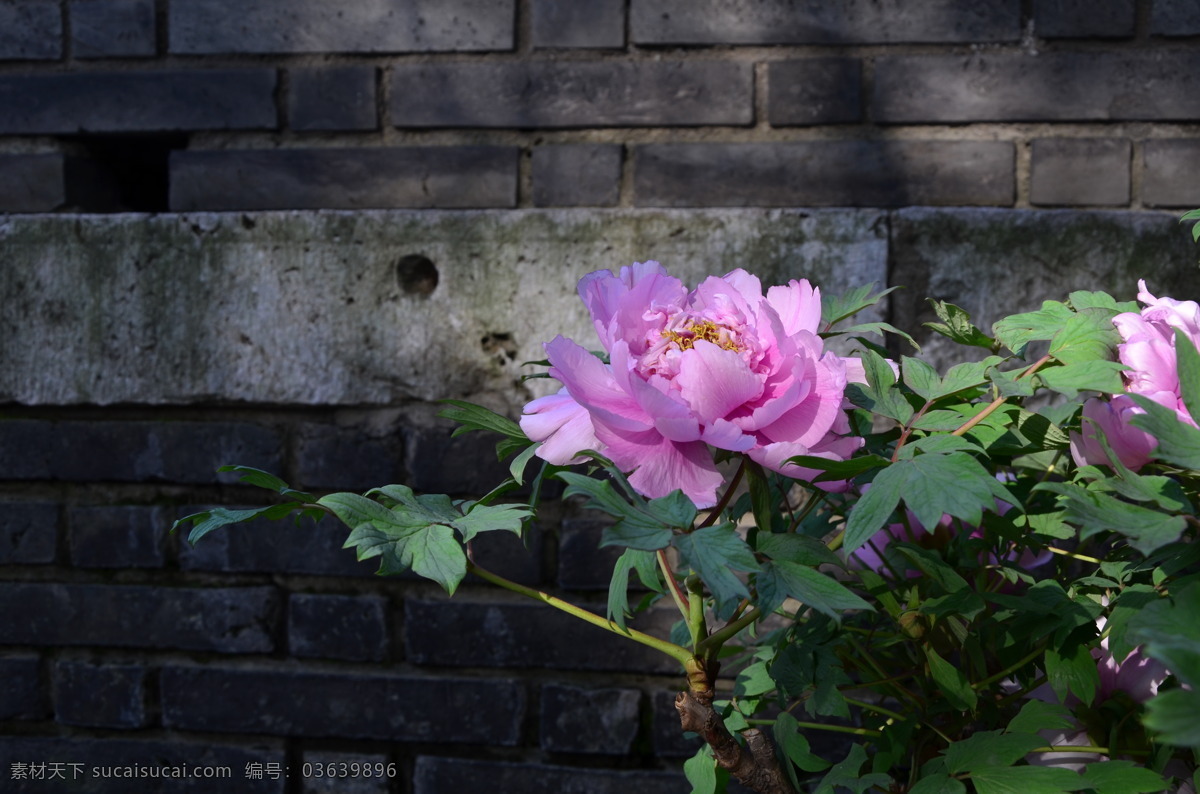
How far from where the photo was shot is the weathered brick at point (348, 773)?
53.8 inches

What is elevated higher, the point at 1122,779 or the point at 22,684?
the point at 1122,779

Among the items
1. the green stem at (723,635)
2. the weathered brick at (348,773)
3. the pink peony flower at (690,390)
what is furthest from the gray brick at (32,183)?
the green stem at (723,635)

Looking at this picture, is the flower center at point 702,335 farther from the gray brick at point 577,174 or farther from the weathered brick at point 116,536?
the weathered brick at point 116,536

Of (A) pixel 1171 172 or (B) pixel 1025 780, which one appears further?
(A) pixel 1171 172

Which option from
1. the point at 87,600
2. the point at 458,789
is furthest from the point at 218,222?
the point at 458,789

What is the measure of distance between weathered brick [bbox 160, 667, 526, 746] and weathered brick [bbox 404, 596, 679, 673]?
0.13 ft

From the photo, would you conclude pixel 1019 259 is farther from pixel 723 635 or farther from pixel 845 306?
pixel 723 635

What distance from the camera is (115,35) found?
1.45 metres

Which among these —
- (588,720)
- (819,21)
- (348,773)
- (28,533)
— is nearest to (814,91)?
(819,21)

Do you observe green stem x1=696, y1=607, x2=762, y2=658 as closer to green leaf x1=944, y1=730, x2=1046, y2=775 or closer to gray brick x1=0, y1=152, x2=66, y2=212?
green leaf x1=944, y1=730, x2=1046, y2=775

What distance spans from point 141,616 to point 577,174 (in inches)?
38.3

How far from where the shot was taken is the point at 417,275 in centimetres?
136

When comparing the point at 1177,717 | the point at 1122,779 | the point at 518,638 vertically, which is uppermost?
the point at 1177,717

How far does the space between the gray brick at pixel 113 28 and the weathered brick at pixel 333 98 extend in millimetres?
252
